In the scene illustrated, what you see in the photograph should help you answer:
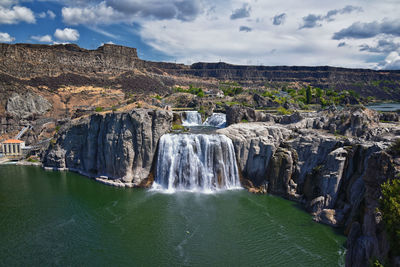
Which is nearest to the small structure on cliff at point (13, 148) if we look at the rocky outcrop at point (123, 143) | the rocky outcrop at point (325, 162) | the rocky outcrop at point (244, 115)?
the rocky outcrop at point (123, 143)

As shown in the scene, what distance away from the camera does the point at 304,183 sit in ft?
89.6

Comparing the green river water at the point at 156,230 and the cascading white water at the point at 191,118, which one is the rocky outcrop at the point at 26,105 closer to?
the cascading white water at the point at 191,118

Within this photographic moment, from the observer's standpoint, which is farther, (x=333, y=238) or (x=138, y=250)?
(x=333, y=238)

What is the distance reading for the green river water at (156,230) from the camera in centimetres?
1852

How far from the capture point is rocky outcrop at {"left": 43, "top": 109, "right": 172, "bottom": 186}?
31688 millimetres

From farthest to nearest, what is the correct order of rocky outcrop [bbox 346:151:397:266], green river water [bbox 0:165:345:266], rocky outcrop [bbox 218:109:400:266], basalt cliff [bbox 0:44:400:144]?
1. basalt cliff [bbox 0:44:400:144]
2. rocky outcrop [bbox 218:109:400:266]
3. green river water [bbox 0:165:345:266]
4. rocky outcrop [bbox 346:151:397:266]

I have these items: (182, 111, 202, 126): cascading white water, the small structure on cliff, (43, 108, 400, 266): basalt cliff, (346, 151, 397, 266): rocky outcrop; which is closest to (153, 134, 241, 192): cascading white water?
(43, 108, 400, 266): basalt cliff

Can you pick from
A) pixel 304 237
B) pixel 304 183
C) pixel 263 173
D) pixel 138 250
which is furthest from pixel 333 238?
pixel 138 250

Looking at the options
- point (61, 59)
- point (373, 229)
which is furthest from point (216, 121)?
point (61, 59)

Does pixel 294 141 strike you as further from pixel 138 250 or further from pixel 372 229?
pixel 138 250

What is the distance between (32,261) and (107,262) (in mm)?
5072

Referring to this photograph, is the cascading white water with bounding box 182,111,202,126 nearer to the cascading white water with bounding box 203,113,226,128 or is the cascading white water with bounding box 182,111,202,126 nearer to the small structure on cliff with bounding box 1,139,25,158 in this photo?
the cascading white water with bounding box 203,113,226,128

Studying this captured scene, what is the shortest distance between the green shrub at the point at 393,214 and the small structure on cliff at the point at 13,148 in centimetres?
4965

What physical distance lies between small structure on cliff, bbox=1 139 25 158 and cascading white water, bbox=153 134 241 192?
27.7 metres
